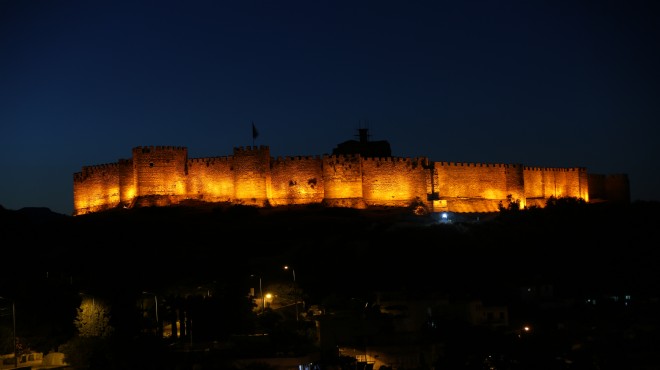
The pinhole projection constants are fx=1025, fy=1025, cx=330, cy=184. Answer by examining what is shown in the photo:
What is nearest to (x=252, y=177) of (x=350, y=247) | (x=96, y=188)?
(x=96, y=188)

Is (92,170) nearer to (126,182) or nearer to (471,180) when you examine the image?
(126,182)

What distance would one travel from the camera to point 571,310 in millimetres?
38031

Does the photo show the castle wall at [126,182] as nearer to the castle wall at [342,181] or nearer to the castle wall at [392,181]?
the castle wall at [342,181]

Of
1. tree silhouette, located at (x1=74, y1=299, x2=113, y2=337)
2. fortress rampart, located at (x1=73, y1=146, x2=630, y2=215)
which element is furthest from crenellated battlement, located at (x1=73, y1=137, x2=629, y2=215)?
tree silhouette, located at (x1=74, y1=299, x2=113, y2=337)

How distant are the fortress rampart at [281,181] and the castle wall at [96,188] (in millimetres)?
70

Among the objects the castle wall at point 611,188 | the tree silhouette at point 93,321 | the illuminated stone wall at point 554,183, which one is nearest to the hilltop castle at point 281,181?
the illuminated stone wall at point 554,183

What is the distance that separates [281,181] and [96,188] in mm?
12490

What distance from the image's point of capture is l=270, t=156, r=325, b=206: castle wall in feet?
198

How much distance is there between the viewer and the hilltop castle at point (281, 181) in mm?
60125

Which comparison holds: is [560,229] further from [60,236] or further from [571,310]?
[60,236]

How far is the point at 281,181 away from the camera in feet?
198

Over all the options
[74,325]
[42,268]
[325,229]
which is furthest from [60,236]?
[74,325]

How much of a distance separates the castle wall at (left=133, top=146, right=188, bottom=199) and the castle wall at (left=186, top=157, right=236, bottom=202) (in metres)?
0.64

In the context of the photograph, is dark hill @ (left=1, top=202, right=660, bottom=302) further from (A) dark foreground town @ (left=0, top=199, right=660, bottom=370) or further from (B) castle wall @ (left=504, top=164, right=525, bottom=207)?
(B) castle wall @ (left=504, top=164, right=525, bottom=207)
